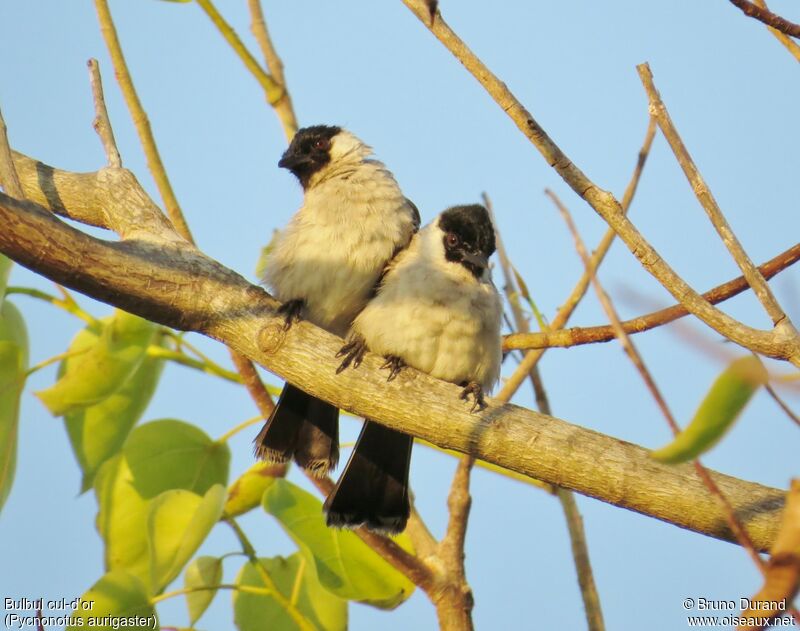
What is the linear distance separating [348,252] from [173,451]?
3.51 feet

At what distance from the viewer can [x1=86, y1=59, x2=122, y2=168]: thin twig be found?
11.7 ft

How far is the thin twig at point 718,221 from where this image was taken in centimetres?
218

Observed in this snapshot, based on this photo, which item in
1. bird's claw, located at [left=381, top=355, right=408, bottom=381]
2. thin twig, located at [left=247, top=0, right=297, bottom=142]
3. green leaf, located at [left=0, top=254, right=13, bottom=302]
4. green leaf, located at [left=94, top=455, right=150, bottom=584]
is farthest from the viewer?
thin twig, located at [left=247, top=0, right=297, bottom=142]

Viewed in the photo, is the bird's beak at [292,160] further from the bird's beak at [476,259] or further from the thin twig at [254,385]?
the thin twig at [254,385]

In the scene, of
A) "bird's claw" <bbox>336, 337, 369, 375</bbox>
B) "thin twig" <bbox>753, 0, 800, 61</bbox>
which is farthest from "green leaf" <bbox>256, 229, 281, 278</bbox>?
"thin twig" <bbox>753, 0, 800, 61</bbox>

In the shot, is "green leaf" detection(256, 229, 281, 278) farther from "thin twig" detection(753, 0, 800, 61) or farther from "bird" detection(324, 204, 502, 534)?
"thin twig" detection(753, 0, 800, 61)

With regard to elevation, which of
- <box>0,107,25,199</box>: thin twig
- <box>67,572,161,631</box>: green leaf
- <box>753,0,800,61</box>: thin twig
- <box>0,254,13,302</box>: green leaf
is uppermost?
<box>753,0,800,61</box>: thin twig

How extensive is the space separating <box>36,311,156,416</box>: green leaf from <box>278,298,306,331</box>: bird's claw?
0.48 meters

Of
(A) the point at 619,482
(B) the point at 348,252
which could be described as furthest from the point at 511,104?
(B) the point at 348,252

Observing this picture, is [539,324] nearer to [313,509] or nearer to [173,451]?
[313,509]

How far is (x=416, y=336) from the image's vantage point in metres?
3.86

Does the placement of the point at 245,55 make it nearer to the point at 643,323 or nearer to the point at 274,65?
the point at 274,65

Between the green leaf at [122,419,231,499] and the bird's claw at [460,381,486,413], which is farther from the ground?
the bird's claw at [460,381,486,413]

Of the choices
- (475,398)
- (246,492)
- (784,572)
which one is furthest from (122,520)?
(784,572)
